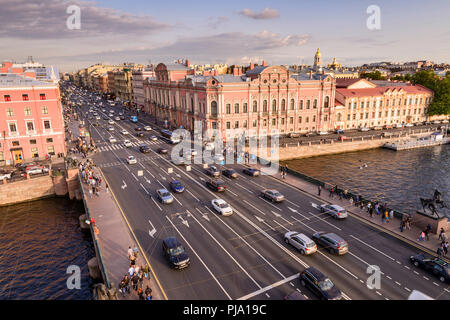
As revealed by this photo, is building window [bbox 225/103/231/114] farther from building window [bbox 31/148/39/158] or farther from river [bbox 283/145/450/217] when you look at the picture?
building window [bbox 31/148/39/158]

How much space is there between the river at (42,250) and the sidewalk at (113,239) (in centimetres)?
413

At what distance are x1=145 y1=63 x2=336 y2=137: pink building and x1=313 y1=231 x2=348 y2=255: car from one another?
50.4 meters

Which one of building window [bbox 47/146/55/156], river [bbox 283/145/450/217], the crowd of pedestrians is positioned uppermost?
building window [bbox 47/146/55/156]

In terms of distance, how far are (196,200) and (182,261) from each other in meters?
15.7

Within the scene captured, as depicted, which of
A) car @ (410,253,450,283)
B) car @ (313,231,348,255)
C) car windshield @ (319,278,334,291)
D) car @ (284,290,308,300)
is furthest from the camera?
car @ (313,231,348,255)

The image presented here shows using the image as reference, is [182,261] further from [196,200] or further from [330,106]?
[330,106]

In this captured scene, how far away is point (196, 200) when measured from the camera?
1654 inches

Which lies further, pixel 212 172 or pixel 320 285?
pixel 212 172

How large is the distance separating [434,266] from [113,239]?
3051 centimetres

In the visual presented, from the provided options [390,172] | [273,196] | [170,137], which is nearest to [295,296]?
[273,196]

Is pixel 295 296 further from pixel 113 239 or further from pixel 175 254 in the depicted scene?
pixel 113 239

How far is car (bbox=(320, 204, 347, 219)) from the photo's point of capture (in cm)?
3559

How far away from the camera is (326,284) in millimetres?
22984

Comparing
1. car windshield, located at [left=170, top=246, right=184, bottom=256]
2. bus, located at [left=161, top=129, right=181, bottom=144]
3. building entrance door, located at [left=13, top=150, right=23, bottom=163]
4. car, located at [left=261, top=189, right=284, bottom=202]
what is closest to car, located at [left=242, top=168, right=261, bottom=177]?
car, located at [left=261, top=189, right=284, bottom=202]
